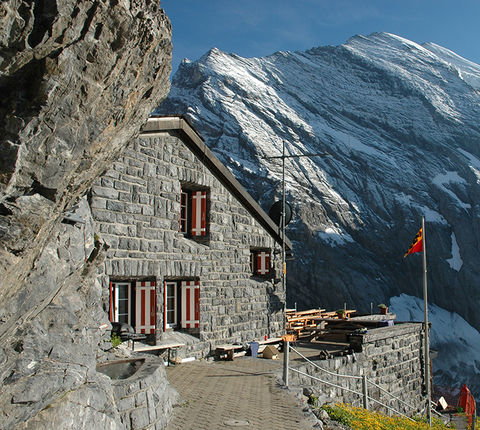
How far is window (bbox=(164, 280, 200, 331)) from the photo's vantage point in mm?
12312

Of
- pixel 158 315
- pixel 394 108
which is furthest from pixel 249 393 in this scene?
pixel 394 108

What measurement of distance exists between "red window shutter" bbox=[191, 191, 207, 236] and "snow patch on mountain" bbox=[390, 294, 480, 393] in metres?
33.6

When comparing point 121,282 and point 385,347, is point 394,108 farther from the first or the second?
point 121,282

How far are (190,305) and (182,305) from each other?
0.67 ft

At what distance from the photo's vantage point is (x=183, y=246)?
39.8 feet

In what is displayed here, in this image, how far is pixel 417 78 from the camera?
255 feet

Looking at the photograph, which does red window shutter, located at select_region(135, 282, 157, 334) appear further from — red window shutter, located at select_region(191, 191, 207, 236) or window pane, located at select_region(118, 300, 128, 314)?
red window shutter, located at select_region(191, 191, 207, 236)

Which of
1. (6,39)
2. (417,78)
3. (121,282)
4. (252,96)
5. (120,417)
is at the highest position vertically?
(417,78)

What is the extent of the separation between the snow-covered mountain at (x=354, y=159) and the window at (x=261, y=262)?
2850cm

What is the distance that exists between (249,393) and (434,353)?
41.7ft

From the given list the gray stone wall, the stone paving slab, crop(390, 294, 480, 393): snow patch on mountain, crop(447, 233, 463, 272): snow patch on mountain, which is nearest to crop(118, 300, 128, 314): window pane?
the stone paving slab

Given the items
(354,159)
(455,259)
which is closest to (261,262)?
(455,259)

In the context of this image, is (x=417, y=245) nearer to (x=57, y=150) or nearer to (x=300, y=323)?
(x=300, y=323)

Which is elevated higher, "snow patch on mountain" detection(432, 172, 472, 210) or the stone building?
"snow patch on mountain" detection(432, 172, 472, 210)
